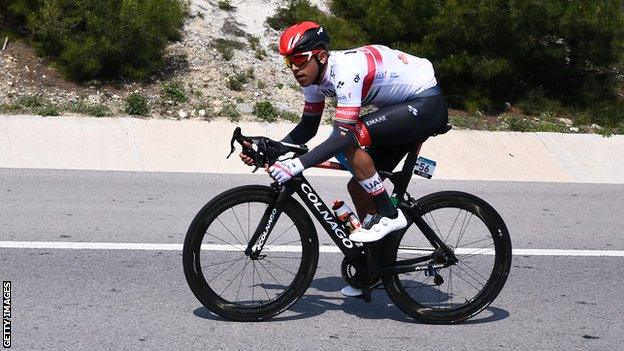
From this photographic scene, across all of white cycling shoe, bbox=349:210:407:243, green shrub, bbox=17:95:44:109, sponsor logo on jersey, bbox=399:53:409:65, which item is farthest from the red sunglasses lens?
green shrub, bbox=17:95:44:109

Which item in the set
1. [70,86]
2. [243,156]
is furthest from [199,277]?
[70,86]

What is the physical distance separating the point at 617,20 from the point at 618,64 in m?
1.12

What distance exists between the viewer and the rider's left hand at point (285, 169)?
17.5ft

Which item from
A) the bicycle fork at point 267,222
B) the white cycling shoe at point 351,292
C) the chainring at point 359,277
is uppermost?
the bicycle fork at point 267,222

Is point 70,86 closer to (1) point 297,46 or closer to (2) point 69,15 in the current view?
(2) point 69,15

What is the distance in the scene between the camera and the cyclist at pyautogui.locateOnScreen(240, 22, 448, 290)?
5.34 m

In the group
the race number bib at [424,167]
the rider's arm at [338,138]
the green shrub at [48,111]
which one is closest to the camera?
the rider's arm at [338,138]

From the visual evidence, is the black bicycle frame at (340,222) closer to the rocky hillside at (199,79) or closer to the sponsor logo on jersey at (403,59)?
the sponsor logo on jersey at (403,59)

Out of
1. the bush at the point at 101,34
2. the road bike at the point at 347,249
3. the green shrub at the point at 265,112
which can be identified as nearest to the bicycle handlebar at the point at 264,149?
the road bike at the point at 347,249

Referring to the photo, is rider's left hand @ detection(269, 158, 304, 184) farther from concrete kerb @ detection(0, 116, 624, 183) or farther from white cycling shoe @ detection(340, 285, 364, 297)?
concrete kerb @ detection(0, 116, 624, 183)

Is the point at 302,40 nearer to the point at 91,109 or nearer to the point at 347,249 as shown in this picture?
the point at 347,249

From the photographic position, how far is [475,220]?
5785 mm

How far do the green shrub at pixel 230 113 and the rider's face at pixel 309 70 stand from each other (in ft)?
18.2

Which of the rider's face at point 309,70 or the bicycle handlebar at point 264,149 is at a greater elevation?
the rider's face at point 309,70
